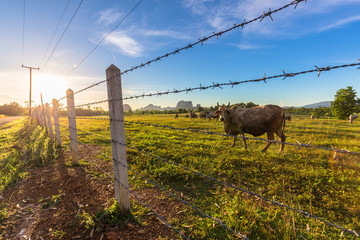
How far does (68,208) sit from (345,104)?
181ft

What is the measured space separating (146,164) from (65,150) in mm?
4188

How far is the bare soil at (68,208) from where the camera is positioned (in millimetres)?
2572

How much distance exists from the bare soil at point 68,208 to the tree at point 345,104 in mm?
52769

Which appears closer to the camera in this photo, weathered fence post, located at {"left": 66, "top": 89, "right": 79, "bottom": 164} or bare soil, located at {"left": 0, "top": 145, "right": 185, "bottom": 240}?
bare soil, located at {"left": 0, "top": 145, "right": 185, "bottom": 240}

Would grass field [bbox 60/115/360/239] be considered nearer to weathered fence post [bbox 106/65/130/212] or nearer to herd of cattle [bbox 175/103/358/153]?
weathered fence post [bbox 106/65/130/212]

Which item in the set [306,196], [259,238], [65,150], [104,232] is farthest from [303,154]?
[65,150]

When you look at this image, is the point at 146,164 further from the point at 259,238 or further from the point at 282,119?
the point at 282,119

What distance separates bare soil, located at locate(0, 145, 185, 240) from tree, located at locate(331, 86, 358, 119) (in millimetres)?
52769

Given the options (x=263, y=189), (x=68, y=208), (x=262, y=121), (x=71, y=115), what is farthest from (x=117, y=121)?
(x=262, y=121)

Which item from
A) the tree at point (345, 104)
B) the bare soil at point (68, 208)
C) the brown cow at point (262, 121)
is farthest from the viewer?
the tree at point (345, 104)

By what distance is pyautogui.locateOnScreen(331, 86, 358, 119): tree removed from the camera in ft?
125

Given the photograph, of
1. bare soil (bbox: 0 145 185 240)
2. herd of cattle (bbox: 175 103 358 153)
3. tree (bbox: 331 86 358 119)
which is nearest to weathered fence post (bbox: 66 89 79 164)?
bare soil (bbox: 0 145 185 240)

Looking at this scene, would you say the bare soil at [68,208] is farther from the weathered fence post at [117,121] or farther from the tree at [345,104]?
the tree at [345,104]

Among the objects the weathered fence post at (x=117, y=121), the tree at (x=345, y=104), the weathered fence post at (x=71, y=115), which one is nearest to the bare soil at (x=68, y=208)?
the weathered fence post at (x=117, y=121)
